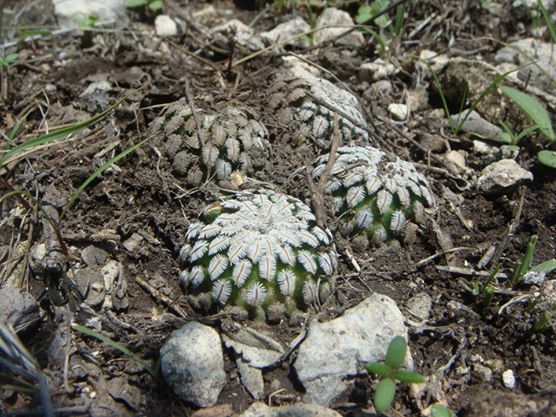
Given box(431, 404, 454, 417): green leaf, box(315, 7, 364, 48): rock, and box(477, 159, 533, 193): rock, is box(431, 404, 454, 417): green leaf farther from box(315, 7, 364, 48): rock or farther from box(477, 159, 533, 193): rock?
box(315, 7, 364, 48): rock

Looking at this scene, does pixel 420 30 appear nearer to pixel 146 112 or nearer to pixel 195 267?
pixel 146 112

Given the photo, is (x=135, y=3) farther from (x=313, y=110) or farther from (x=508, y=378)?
(x=508, y=378)

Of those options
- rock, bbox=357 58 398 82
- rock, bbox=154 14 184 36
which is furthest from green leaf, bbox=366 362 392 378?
rock, bbox=154 14 184 36

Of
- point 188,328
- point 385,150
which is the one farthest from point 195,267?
point 385,150

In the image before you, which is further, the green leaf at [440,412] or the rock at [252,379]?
the rock at [252,379]

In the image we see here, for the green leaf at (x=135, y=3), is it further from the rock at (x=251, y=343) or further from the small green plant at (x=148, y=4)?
the rock at (x=251, y=343)

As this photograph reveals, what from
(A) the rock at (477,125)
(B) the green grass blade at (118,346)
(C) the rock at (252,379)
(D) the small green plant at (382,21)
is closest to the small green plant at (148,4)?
(D) the small green plant at (382,21)
